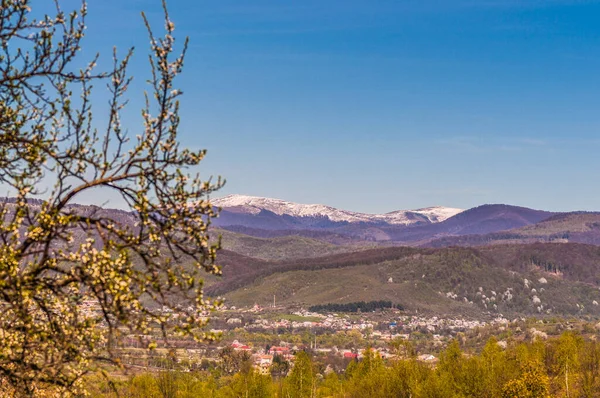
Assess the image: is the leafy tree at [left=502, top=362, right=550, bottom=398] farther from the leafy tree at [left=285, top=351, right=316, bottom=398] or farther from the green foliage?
the leafy tree at [left=285, top=351, right=316, bottom=398]

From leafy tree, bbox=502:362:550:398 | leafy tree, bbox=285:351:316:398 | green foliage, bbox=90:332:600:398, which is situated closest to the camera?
leafy tree, bbox=502:362:550:398

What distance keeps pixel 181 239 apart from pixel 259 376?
84450 mm

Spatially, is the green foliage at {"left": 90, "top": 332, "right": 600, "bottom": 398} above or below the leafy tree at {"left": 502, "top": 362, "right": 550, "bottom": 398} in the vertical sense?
below

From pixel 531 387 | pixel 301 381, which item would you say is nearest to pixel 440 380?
pixel 531 387

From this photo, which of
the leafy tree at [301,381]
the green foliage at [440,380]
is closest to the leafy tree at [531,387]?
the green foliage at [440,380]

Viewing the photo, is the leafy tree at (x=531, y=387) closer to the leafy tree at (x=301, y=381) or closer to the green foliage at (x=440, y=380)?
the green foliage at (x=440, y=380)

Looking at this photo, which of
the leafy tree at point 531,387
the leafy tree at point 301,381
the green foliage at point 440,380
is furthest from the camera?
the leafy tree at point 301,381

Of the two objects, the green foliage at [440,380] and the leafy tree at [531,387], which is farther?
the green foliage at [440,380]

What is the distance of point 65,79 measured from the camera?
42.2 ft

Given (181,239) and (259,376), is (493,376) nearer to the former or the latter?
(259,376)

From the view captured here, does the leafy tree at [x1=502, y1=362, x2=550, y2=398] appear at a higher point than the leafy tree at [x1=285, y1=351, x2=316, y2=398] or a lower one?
higher

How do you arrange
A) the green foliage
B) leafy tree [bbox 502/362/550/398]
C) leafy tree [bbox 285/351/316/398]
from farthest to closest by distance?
leafy tree [bbox 285/351/316/398] → the green foliage → leafy tree [bbox 502/362/550/398]

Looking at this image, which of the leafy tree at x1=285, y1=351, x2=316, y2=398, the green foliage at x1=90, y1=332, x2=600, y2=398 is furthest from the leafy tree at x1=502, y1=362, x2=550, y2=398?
the leafy tree at x1=285, y1=351, x2=316, y2=398

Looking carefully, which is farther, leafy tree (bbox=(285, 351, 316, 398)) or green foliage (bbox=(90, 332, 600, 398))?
leafy tree (bbox=(285, 351, 316, 398))
